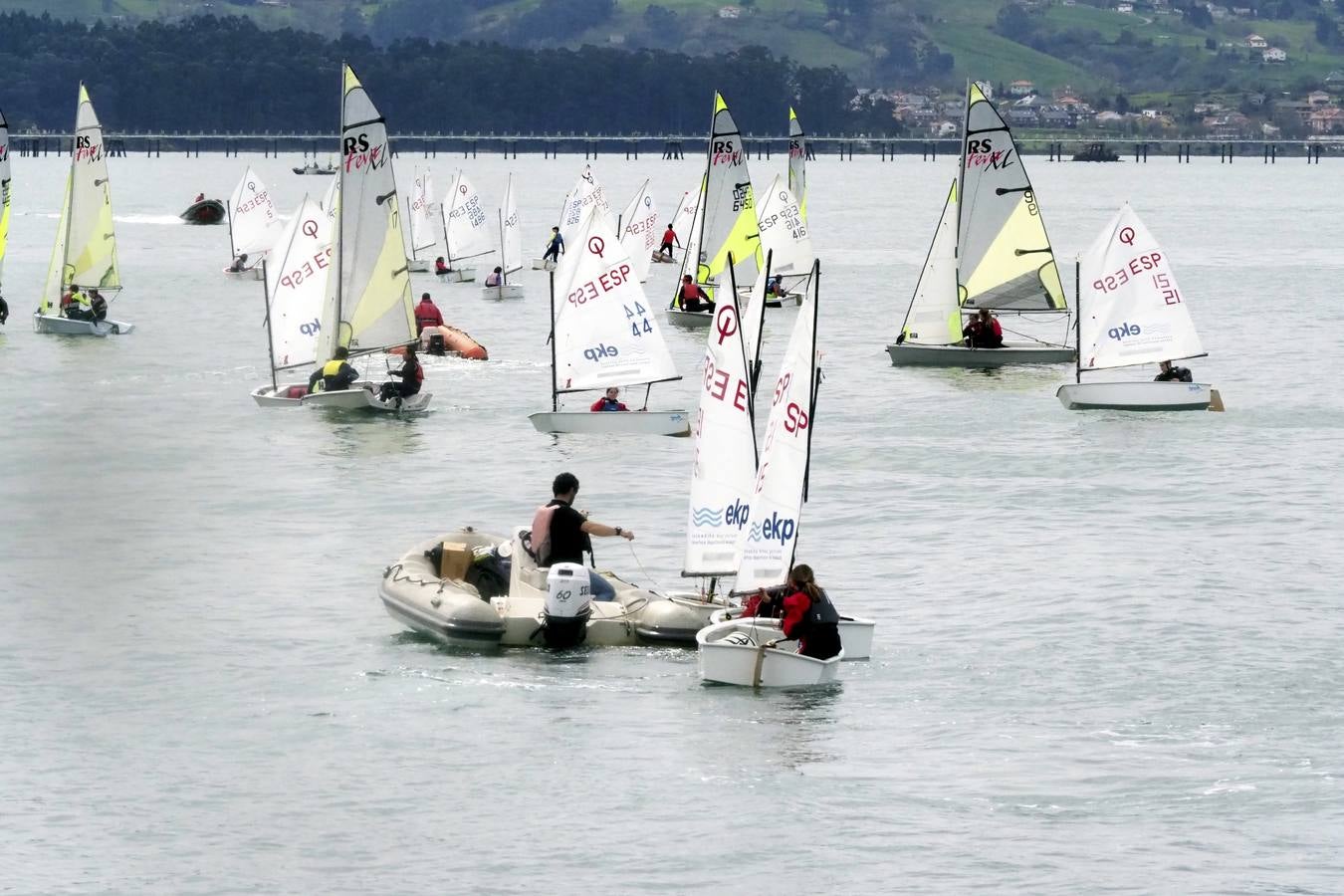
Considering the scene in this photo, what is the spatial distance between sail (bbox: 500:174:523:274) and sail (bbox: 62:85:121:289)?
16.1 meters

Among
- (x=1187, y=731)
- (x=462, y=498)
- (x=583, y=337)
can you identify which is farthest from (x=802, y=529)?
(x=1187, y=731)

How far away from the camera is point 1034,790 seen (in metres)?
24.0

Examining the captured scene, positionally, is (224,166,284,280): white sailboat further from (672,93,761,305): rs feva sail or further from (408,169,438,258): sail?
(672,93,761,305): rs feva sail

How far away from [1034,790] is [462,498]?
63.0 feet

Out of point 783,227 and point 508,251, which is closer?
point 783,227

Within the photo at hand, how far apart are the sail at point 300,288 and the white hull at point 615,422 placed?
6698 millimetres

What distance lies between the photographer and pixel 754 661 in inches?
1058

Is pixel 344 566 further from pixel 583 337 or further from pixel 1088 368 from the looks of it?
pixel 1088 368

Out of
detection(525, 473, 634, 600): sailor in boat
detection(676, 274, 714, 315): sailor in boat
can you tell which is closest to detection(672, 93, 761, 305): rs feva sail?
detection(676, 274, 714, 315): sailor in boat

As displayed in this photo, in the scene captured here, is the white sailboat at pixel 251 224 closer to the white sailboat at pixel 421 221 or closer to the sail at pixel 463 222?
the white sailboat at pixel 421 221

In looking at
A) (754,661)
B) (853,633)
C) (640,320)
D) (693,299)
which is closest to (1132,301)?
(640,320)

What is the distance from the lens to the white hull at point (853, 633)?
92.9 feet

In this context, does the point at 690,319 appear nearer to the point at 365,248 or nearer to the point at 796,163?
the point at 365,248

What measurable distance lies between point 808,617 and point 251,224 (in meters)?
73.2
